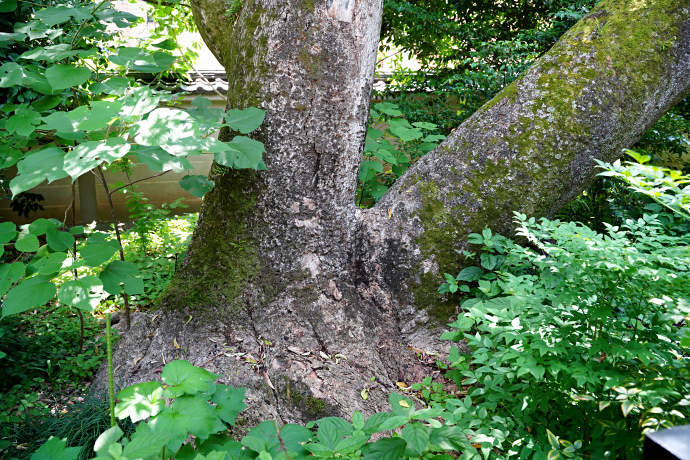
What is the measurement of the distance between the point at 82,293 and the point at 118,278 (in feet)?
0.81

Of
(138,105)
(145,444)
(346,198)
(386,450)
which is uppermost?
(138,105)

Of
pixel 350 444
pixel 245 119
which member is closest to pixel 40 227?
pixel 245 119

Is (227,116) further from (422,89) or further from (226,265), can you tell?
(422,89)

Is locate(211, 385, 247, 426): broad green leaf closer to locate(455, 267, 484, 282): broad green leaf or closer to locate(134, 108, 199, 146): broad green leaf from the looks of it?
locate(134, 108, 199, 146): broad green leaf

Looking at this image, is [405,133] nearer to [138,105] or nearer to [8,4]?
[138,105]

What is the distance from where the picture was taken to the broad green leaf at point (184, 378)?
133 centimetres

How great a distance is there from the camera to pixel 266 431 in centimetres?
146

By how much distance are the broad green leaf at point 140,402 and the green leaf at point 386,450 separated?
2.04 feet

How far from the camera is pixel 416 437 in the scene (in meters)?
1.39

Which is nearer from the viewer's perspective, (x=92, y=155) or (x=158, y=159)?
(x=92, y=155)

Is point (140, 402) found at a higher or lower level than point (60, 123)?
lower

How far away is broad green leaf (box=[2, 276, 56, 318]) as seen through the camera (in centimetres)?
157

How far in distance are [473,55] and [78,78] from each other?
14.0ft

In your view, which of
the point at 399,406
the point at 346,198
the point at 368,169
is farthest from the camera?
the point at 368,169
